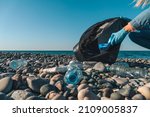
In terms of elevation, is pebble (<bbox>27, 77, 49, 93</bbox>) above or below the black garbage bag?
below

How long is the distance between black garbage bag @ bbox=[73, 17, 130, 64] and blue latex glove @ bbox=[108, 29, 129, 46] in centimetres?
34

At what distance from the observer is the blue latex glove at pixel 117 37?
472cm

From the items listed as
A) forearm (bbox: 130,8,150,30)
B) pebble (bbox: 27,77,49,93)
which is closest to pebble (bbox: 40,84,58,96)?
pebble (bbox: 27,77,49,93)

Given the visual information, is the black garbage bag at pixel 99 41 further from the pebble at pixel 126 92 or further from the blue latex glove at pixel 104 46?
the pebble at pixel 126 92

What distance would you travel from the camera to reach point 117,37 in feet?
16.1

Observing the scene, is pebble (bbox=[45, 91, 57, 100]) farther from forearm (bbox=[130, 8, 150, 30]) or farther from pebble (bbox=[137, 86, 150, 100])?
forearm (bbox=[130, 8, 150, 30])

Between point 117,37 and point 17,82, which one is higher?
point 117,37

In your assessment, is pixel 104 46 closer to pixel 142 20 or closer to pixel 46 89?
pixel 142 20

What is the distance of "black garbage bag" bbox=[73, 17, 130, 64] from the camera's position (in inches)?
218

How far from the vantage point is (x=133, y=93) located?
2797 mm

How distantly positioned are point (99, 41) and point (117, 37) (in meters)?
0.70

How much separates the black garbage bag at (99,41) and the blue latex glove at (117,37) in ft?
1.11

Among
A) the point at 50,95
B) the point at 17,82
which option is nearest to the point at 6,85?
the point at 17,82

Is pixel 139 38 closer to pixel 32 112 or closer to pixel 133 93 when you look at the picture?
pixel 133 93
